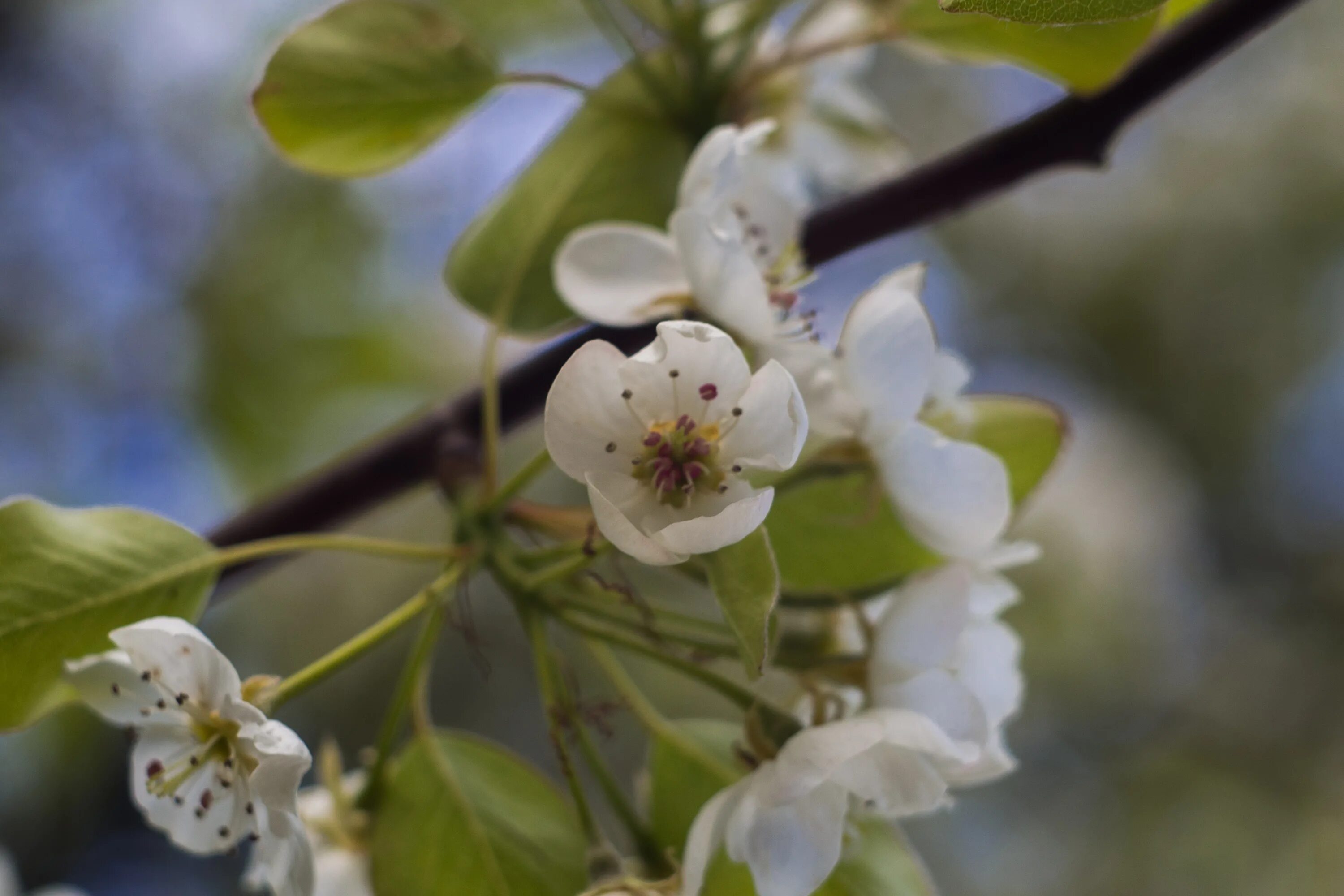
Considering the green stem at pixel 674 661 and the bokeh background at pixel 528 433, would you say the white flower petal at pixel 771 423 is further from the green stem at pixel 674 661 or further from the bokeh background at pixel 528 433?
the bokeh background at pixel 528 433

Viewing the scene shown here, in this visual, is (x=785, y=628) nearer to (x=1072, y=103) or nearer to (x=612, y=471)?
(x=612, y=471)

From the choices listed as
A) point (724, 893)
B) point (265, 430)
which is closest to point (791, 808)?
point (724, 893)

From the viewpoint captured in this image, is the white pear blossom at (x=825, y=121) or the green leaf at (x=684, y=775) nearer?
the green leaf at (x=684, y=775)

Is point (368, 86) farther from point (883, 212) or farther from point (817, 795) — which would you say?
point (817, 795)

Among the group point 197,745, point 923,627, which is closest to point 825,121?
point 923,627

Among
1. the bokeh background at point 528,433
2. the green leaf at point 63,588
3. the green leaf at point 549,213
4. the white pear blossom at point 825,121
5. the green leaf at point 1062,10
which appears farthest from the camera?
the bokeh background at point 528,433

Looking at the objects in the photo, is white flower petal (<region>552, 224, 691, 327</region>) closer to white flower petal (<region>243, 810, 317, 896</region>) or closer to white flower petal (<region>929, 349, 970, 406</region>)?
white flower petal (<region>929, 349, 970, 406</region>)

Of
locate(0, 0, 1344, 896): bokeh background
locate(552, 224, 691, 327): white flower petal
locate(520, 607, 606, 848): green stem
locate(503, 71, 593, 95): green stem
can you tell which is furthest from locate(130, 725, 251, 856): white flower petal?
locate(0, 0, 1344, 896): bokeh background

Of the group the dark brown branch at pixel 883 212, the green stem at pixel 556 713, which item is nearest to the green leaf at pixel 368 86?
the dark brown branch at pixel 883 212
